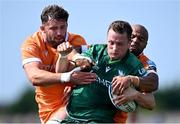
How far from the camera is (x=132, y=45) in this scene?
11812 mm

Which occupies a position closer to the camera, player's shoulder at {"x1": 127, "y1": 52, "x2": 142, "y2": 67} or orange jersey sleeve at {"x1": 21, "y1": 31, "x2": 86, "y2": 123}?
player's shoulder at {"x1": 127, "y1": 52, "x2": 142, "y2": 67}

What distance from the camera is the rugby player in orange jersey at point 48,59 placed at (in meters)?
11.2

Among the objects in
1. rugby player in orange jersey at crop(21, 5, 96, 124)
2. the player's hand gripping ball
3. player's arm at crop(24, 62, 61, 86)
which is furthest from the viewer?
rugby player in orange jersey at crop(21, 5, 96, 124)

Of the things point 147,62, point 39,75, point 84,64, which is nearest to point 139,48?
point 147,62

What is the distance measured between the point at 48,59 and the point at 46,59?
30mm

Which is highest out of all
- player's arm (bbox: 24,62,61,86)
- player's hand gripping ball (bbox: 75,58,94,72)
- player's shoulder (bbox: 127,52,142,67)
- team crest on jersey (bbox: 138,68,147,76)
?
player's shoulder (bbox: 127,52,142,67)

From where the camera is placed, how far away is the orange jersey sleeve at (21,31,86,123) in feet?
38.0

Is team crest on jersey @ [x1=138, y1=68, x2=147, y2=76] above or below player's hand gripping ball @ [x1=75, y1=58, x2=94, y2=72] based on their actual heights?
below

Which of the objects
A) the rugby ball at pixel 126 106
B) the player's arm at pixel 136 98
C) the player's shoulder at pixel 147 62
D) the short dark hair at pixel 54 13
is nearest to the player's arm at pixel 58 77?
the rugby ball at pixel 126 106

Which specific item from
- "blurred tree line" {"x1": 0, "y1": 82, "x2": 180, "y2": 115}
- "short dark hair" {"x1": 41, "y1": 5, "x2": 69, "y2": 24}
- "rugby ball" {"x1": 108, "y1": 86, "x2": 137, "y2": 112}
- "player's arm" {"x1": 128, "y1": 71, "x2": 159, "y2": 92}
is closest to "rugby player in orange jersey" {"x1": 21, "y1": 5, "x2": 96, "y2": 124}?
"short dark hair" {"x1": 41, "y1": 5, "x2": 69, "y2": 24}

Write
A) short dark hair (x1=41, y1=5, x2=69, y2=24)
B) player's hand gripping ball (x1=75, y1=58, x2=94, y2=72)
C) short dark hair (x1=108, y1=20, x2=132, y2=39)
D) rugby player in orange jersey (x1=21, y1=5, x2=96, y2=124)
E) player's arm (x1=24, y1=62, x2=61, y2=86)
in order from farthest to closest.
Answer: short dark hair (x1=41, y1=5, x2=69, y2=24) < rugby player in orange jersey (x1=21, y1=5, x2=96, y2=124) < player's arm (x1=24, y1=62, x2=61, y2=86) < player's hand gripping ball (x1=75, y1=58, x2=94, y2=72) < short dark hair (x1=108, y1=20, x2=132, y2=39)

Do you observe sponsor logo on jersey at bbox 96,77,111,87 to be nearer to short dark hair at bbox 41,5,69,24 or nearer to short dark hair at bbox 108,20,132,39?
short dark hair at bbox 108,20,132,39

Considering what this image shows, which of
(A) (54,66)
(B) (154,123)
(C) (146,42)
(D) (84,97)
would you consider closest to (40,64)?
(A) (54,66)

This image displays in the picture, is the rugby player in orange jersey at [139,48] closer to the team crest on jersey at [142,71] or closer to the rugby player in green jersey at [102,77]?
the team crest on jersey at [142,71]
